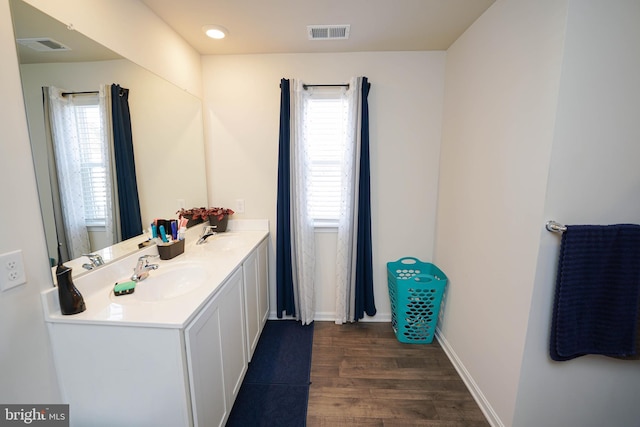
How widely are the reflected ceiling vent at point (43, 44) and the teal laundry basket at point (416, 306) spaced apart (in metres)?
2.49

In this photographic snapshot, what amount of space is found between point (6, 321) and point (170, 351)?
0.56 metres

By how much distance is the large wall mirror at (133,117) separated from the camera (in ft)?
3.33

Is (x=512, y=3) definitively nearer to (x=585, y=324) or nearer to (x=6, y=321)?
(x=585, y=324)

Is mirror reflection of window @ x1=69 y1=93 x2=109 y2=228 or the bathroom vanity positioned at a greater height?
mirror reflection of window @ x1=69 y1=93 x2=109 y2=228

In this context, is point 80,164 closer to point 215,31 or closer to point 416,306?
point 215,31

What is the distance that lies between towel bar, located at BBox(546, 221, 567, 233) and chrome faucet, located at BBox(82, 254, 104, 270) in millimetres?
2185

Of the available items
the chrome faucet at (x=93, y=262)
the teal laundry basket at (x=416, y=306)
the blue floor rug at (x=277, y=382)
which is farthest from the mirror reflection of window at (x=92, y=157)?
the teal laundry basket at (x=416, y=306)

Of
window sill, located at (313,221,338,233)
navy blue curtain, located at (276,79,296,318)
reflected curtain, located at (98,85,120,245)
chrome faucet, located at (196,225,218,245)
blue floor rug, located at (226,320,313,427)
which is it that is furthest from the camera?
window sill, located at (313,221,338,233)

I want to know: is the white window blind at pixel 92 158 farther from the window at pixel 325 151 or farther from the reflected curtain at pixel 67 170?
the window at pixel 325 151

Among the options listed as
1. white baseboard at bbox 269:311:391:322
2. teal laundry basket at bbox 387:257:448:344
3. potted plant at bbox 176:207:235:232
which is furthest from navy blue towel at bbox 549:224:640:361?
potted plant at bbox 176:207:235:232

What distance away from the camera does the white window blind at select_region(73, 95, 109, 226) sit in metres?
1.22

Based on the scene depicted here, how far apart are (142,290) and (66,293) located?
0.32m

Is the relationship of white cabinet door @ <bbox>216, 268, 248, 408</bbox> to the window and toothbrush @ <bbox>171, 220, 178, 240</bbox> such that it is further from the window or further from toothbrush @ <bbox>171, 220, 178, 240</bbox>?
the window

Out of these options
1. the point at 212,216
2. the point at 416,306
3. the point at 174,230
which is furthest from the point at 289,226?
the point at 416,306
